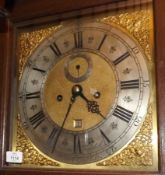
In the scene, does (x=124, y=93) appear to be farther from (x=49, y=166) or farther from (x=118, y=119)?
(x=49, y=166)

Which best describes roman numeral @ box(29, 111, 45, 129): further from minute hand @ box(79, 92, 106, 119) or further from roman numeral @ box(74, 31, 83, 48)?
roman numeral @ box(74, 31, 83, 48)

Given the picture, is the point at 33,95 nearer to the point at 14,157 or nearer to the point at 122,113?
the point at 14,157

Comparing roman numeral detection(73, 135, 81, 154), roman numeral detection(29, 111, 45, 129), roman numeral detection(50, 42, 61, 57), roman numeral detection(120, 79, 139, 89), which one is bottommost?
roman numeral detection(73, 135, 81, 154)

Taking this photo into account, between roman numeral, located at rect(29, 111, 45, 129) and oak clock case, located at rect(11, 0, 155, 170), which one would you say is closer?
oak clock case, located at rect(11, 0, 155, 170)

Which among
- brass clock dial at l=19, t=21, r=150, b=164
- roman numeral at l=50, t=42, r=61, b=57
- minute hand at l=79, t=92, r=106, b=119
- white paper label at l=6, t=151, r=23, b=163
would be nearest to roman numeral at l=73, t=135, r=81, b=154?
brass clock dial at l=19, t=21, r=150, b=164

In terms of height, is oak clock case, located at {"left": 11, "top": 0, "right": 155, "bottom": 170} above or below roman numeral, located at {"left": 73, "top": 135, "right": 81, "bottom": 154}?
above

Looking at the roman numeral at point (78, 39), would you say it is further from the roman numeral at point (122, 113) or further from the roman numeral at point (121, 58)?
the roman numeral at point (122, 113)

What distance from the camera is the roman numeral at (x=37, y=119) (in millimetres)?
1471

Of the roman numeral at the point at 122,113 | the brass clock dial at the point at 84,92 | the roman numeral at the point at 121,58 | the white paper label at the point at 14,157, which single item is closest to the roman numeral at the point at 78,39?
the brass clock dial at the point at 84,92

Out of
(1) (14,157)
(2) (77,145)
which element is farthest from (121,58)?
(1) (14,157)

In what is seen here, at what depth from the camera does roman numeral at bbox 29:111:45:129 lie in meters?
1.47

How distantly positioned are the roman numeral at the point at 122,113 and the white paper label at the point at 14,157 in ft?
1.42

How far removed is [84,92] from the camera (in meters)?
1.41

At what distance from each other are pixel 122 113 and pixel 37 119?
0.36 m
